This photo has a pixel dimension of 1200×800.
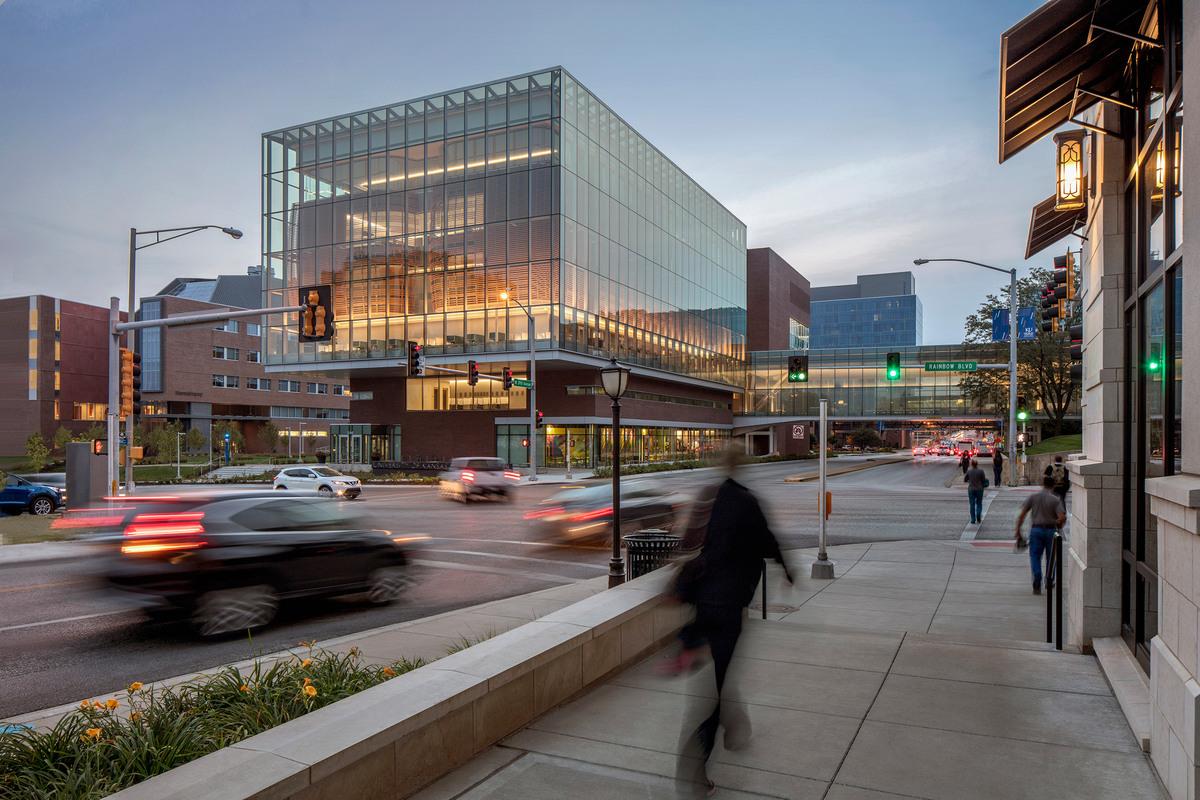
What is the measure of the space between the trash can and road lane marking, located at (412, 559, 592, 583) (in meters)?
3.19

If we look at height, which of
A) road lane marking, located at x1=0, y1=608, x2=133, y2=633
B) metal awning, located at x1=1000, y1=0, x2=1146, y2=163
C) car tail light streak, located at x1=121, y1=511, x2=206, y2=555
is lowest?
road lane marking, located at x1=0, y1=608, x2=133, y2=633

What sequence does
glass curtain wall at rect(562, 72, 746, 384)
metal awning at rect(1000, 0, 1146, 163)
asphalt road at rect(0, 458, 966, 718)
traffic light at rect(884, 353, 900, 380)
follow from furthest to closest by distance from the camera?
glass curtain wall at rect(562, 72, 746, 384), traffic light at rect(884, 353, 900, 380), asphalt road at rect(0, 458, 966, 718), metal awning at rect(1000, 0, 1146, 163)

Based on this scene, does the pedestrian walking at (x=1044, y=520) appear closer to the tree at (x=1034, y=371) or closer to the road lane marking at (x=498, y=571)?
the road lane marking at (x=498, y=571)

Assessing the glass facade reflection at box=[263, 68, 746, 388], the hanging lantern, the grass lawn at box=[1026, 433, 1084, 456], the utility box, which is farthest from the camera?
the glass facade reflection at box=[263, 68, 746, 388]

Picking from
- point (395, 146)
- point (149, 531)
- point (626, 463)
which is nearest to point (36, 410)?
point (395, 146)

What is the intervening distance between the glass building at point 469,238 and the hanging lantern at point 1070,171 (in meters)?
40.1

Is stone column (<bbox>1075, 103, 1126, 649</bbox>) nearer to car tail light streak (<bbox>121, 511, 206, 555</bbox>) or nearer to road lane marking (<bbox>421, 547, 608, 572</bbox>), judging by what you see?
road lane marking (<bbox>421, 547, 608, 572</bbox>)

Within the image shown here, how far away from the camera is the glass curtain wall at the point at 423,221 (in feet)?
161

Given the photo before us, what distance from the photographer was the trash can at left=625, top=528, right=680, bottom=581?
9.52 meters

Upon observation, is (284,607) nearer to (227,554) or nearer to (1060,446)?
(227,554)

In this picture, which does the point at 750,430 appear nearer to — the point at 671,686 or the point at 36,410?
the point at 36,410

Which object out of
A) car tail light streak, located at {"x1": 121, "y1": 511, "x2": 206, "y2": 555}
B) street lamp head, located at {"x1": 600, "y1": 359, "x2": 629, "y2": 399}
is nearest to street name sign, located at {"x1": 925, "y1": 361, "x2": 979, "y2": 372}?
street lamp head, located at {"x1": 600, "y1": 359, "x2": 629, "y2": 399}

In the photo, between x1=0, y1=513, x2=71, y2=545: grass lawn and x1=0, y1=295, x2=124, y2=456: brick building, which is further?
x1=0, y1=295, x2=124, y2=456: brick building

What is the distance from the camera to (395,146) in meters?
53.5
